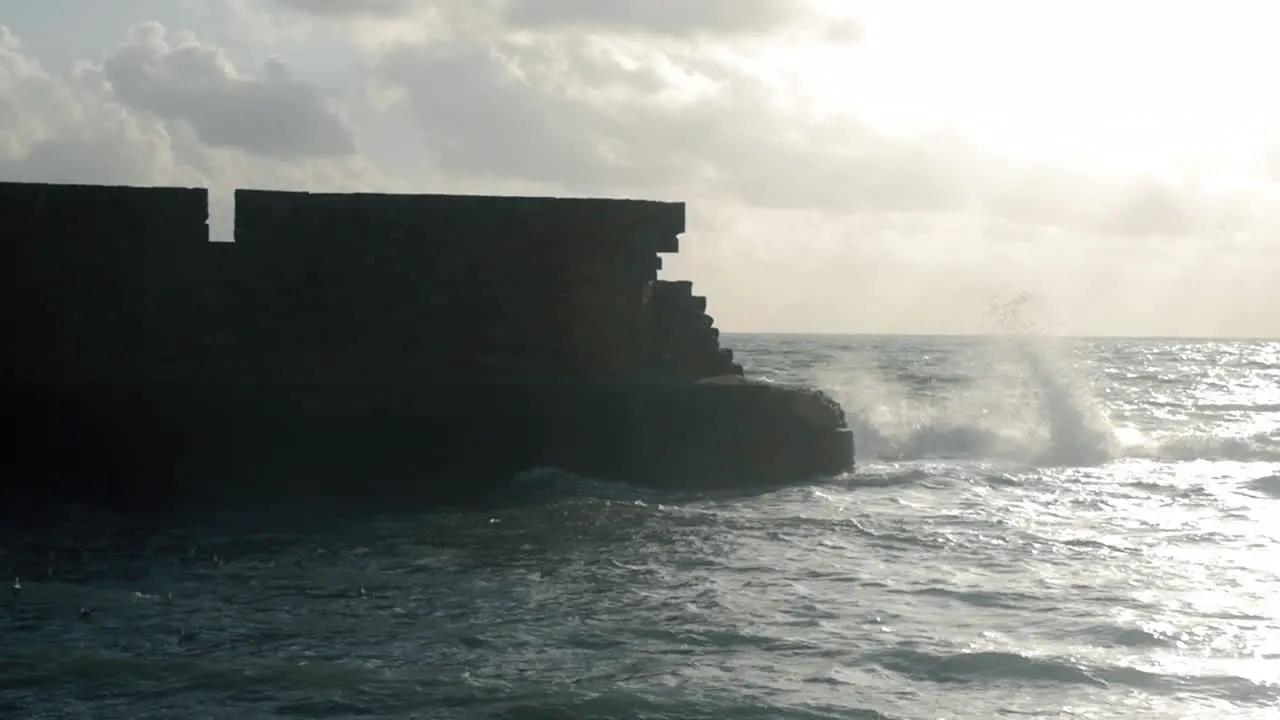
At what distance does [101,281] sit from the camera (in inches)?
415

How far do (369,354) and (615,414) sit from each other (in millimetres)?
2056

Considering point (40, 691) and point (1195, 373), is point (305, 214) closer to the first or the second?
point (40, 691)

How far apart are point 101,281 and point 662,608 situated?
5.80 metres

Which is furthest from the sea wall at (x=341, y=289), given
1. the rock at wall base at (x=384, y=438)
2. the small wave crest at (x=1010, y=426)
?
the small wave crest at (x=1010, y=426)

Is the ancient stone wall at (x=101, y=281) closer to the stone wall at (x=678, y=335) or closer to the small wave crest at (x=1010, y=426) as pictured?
the stone wall at (x=678, y=335)

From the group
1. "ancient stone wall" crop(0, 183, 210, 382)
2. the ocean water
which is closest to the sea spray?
the ocean water

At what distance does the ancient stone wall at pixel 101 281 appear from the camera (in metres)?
10.4

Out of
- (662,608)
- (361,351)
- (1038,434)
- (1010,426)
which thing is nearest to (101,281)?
(361,351)

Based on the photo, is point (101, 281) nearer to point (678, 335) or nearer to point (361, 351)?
point (361, 351)

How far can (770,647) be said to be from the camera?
21.0 feet

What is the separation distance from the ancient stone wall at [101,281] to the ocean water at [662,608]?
1.47 m

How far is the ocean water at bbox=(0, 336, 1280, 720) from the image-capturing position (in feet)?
18.3

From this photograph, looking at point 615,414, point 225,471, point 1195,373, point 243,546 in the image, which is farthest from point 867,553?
point 1195,373

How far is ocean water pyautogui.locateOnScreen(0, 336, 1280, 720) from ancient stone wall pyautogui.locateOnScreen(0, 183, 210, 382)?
1.47m
